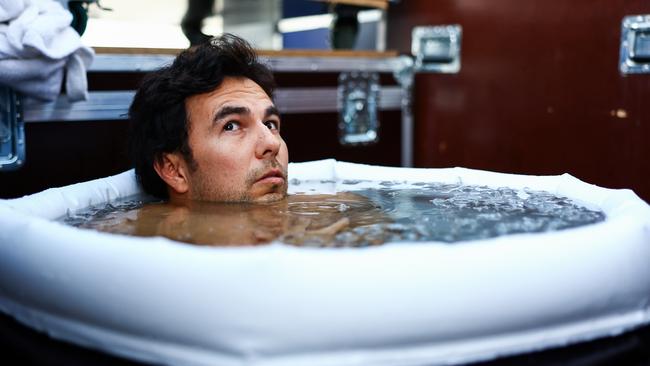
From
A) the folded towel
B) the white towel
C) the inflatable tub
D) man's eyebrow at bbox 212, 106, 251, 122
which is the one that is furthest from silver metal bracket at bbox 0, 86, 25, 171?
the inflatable tub

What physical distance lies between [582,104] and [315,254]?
2245mm

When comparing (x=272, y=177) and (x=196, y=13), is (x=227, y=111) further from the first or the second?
(x=196, y=13)

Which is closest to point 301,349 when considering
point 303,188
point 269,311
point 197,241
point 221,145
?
point 269,311

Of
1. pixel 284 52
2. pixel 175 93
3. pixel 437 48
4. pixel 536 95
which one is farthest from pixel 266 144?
pixel 437 48

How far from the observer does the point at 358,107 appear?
11.8 feet

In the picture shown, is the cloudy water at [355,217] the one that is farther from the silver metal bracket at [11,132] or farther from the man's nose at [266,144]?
the silver metal bracket at [11,132]

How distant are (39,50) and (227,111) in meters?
0.58

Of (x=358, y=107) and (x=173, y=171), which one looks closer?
(x=173, y=171)

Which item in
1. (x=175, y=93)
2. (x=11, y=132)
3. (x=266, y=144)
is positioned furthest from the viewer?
(x=11, y=132)

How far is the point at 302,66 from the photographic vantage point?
3.35 meters

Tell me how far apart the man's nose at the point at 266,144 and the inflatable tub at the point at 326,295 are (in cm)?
77

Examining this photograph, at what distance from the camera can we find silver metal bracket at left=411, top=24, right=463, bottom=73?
369 cm

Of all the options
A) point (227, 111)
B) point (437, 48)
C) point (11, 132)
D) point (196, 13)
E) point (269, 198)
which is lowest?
point (269, 198)

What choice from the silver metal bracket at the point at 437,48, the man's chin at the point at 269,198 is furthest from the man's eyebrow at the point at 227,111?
the silver metal bracket at the point at 437,48
